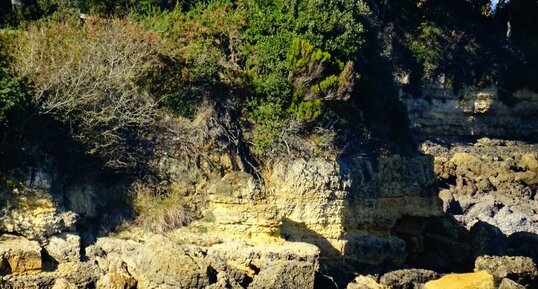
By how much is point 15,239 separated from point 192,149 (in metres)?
4.36

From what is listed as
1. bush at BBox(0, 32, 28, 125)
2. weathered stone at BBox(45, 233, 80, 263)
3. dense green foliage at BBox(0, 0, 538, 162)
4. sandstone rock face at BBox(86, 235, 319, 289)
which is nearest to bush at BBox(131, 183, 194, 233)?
sandstone rock face at BBox(86, 235, 319, 289)

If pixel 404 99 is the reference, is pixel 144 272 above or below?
below

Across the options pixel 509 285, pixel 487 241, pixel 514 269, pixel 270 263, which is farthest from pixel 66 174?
pixel 487 241

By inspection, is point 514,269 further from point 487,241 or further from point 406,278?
point 487,241

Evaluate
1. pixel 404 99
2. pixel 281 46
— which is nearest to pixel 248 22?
pixel 281 46

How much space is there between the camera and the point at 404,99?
134ft

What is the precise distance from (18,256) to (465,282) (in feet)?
31.3

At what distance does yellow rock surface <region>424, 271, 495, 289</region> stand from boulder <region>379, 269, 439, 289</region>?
24cm

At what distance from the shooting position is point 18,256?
1969 cm

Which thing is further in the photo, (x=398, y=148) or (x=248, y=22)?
(x=398, y=148)

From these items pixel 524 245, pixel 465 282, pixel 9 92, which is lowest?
pixel 465 282

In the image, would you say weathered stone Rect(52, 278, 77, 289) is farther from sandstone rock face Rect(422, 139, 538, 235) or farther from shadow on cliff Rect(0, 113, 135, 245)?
sandstone rock face Rect(422, 139, 538, 235)

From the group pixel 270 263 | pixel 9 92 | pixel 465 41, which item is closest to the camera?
pixel 9 92

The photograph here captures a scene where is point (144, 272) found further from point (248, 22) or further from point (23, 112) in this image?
point (248, 22)
